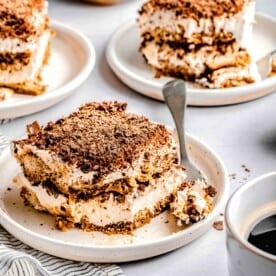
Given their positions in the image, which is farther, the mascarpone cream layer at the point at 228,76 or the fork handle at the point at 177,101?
the mascarpone cream layer at the point at 228,76

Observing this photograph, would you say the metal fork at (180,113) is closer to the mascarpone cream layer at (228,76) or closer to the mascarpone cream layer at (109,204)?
the mascarpone cream layer at (109,204)

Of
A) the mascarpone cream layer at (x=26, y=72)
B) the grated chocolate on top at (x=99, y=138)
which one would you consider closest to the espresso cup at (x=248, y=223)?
the grated chocolate on top at (x=99, y=138)

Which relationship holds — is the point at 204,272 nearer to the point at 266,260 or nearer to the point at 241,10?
the point at 266,260

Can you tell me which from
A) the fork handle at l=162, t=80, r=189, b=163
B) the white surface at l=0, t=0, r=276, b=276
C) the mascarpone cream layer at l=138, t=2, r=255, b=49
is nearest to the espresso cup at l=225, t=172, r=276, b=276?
the white surface at l=0, t=0, r=276, b=276

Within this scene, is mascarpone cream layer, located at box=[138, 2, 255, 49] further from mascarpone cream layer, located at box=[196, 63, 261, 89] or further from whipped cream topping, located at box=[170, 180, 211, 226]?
whipped cream topping, located at box=[170, 180, 211, 226]

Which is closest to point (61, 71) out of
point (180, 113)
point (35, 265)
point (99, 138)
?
point (180, 113)

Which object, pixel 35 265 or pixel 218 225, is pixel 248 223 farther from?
pixel 35 265

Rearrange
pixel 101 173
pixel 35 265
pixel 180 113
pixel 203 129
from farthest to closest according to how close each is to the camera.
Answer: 1. pixel 203 129
2. pixel 180 113
3. pixel 101 173
4. pixel 35 265

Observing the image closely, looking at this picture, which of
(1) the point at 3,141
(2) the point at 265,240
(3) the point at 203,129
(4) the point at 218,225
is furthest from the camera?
(3) the point at 203,129
